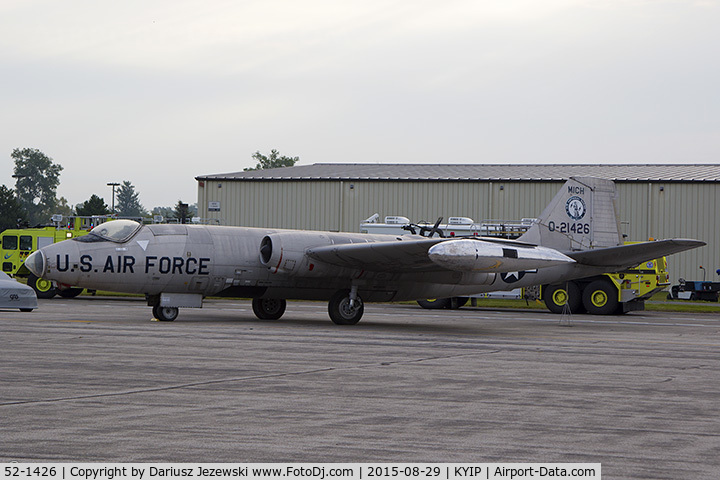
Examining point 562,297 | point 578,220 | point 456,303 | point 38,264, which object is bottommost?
point 456,303

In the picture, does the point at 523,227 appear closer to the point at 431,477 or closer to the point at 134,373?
the point at 134,373

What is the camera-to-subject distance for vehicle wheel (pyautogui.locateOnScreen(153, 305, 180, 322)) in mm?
21844

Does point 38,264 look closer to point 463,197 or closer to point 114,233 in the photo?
point 114,233

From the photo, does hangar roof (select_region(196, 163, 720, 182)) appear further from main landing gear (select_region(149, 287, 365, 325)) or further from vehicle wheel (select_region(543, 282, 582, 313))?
main landing gear (select_region(149, 287, 365, 325))

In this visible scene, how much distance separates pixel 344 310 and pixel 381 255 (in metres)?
1.99

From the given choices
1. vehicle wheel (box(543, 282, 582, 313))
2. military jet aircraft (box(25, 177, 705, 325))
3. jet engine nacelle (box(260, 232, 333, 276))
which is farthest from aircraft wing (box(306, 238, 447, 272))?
vehicle wheel (box(543, 282, 582, 313))

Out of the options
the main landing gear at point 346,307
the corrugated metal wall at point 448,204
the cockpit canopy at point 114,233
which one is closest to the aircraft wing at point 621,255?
the main landing gear at point 346,307

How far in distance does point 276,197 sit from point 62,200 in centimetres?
15677

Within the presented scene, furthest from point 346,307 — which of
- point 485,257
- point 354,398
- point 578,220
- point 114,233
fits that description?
point 354,398

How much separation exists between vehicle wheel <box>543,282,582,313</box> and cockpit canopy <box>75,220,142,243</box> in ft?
53.3

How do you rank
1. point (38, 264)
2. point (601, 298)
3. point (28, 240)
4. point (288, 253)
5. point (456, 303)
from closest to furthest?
point (38, 264) < point (288, 253) < point (601, 298) < point (456, 303) < point (28, 240)

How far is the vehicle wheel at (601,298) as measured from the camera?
3128 cm

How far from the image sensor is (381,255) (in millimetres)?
21688

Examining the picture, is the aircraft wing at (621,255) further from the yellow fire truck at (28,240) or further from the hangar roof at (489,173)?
the hangar roof at (489,173)
